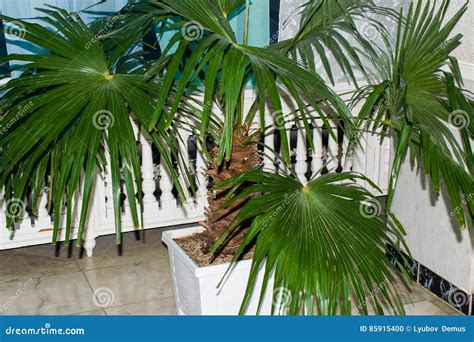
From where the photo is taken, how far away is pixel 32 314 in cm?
262

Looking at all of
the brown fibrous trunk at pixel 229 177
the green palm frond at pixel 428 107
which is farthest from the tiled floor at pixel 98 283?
the green palm frond at pixel 428 107

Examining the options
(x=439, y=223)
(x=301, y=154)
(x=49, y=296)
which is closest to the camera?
(x=439, y=223)

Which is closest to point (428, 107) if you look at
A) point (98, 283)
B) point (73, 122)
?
point (73, 122)

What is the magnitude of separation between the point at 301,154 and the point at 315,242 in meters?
1.50

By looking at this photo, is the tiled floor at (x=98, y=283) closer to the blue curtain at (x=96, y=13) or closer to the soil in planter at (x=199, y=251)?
the soil in planter at (x=199, y=251)

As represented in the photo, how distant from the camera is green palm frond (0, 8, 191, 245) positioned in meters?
1.77

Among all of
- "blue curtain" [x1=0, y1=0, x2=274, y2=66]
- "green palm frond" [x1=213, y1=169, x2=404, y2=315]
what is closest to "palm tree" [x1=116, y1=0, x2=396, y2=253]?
"green palm frond" [x1=213, y1=169, x2=404, y2=315]

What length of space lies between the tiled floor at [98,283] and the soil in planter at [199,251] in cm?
38

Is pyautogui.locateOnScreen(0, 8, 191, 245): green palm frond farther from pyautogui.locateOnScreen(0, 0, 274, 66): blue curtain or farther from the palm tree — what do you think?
pyautogui.locateOnScreen(0, 0, 274, 66): blue curtain

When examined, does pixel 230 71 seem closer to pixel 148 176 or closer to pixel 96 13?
pixel 96 13

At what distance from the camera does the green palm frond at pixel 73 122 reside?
1.77m

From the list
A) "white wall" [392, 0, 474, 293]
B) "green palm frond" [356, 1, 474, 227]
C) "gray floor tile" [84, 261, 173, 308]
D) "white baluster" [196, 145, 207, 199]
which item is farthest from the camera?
"white baluster" [196, 145, 207, 199]

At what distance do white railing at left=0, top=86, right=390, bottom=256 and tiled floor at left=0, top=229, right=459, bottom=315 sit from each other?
118 mm

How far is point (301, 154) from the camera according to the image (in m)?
3.27
